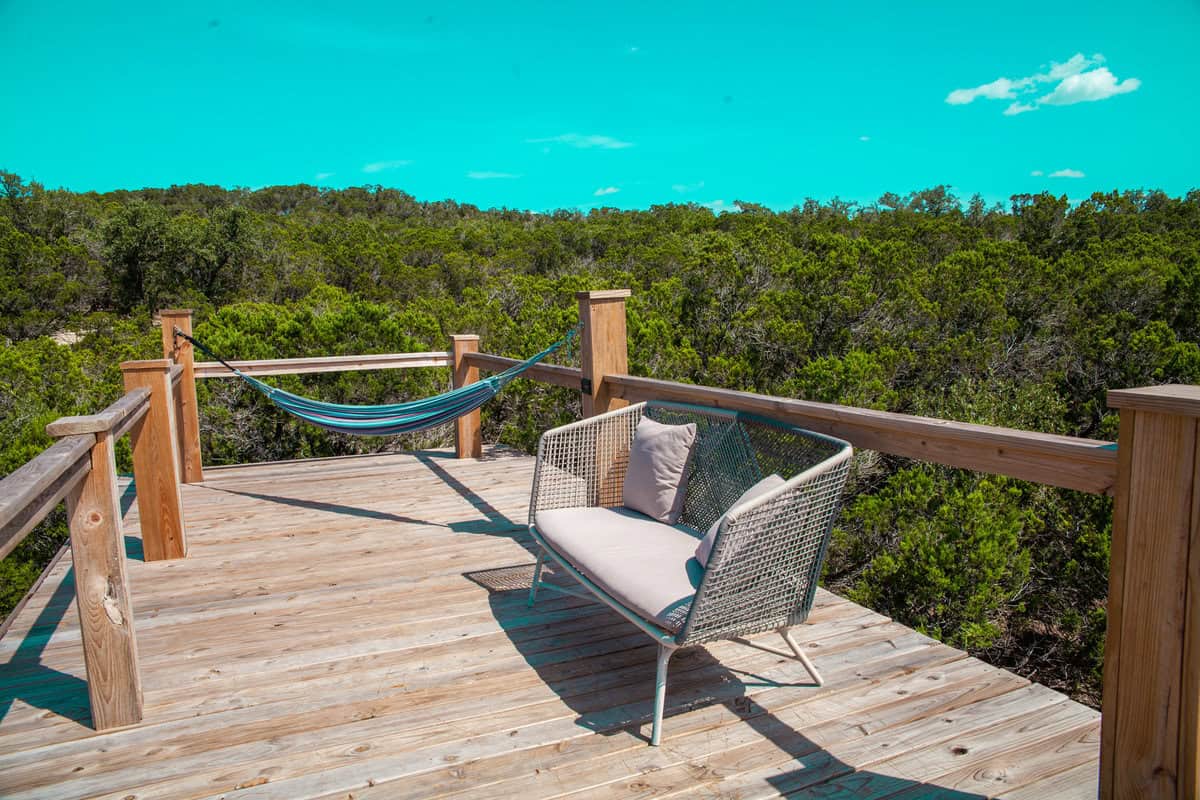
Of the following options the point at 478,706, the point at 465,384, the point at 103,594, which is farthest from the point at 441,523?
the point at 103,594

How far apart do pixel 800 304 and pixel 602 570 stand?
7994 millimetres

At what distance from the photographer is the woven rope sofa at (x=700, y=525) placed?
1908mm

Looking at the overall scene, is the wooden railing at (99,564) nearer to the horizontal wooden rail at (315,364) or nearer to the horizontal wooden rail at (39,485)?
the horizontal wooden rail at (39,485)

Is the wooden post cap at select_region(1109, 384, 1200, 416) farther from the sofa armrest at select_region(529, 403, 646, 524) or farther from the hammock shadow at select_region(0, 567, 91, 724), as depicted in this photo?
the hammock shadow at select_region(0, 567, 91, 724)

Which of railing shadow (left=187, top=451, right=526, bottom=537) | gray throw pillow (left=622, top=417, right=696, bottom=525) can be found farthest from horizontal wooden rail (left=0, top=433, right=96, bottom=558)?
railing shadow (left=187, top=451, right=526, bottom=537)

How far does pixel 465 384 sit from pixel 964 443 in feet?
13.2

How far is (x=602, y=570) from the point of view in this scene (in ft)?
7.29

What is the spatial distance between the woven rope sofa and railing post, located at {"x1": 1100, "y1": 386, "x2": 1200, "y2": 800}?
751 mm

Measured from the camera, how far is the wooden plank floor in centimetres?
174

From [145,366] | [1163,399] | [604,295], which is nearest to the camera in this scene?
[1163,399]

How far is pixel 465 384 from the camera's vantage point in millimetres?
5383

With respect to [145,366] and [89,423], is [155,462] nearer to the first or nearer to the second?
[145,366]

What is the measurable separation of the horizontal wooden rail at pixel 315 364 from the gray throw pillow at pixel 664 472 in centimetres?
295

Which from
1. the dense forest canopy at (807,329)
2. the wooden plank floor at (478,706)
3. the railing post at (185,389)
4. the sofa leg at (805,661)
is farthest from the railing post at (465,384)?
the sofa leg at (805,661)
